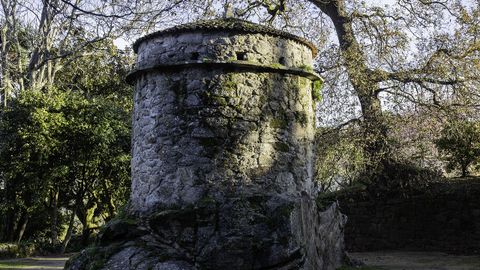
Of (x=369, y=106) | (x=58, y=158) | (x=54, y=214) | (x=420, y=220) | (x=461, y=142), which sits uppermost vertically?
(x=369, y=106)

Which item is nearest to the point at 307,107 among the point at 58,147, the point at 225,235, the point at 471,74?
the point at 225,235

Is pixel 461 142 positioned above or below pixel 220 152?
above

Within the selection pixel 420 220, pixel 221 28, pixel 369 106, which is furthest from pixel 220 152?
pixel 420 220

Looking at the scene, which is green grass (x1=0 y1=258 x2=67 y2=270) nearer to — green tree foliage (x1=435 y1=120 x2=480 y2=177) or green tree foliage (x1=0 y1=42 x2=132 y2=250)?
green tree foliage (x1=0 y1=42 x2=132 y2=250)

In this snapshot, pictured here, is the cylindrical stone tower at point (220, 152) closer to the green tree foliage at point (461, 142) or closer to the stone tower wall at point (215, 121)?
the stone tower wall at point (215, 121)

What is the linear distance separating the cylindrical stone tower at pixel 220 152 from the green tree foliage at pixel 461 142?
696cm

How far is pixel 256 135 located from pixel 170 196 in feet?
4.76

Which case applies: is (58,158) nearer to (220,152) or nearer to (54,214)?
(54,214)

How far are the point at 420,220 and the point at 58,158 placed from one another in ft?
35.2

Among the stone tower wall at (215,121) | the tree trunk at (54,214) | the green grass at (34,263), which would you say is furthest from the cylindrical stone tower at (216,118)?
the tree trunk at (54,214)

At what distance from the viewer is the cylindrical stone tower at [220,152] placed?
22.4 ft

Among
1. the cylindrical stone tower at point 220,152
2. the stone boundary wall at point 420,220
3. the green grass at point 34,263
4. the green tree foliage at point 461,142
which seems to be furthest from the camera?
the green tree foliage at point 461,142

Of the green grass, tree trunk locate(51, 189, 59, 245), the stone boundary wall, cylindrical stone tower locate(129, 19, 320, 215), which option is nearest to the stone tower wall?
cylindrical stone tower locate(129, 19, 320, 215)

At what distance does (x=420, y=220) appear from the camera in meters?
13.8
